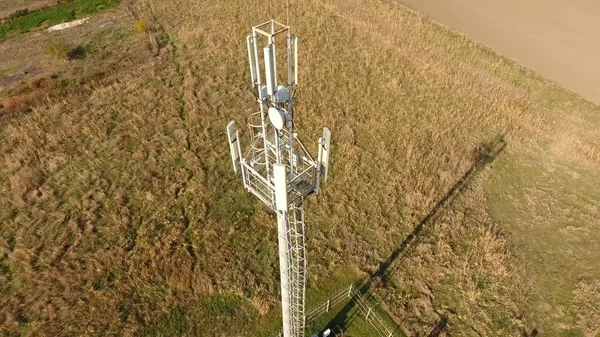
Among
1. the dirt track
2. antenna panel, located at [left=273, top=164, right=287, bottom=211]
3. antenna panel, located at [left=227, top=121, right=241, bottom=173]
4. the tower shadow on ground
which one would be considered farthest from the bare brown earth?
antenna panel, located at [left=273, top=164, right=287, bottom=211]

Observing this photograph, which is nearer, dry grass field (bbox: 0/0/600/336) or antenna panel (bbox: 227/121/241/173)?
antenna panel (bbox: 227/121/241/173)

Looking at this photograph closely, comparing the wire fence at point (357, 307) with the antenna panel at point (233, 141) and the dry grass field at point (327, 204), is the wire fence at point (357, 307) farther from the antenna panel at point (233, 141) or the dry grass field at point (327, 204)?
the antenna panel at point (233, 141)

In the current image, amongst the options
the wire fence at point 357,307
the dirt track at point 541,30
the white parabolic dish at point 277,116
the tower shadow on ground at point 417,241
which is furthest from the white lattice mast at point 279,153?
the dirt track at point 541,30

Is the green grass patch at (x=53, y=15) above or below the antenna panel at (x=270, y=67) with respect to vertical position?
below

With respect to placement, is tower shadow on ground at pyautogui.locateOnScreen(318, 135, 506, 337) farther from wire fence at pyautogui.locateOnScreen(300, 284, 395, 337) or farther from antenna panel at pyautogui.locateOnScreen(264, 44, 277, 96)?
antenna panel at pyautogui.locateOnScreen(264, 44, 277, 96)

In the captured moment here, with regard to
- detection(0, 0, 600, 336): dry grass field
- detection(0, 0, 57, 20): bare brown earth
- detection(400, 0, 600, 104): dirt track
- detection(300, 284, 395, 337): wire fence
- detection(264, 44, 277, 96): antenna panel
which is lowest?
detection(300, 284, 395, 337): wire fence

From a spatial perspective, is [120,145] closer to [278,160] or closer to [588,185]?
[278,160]

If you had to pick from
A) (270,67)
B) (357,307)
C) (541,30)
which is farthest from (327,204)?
(541,30)
